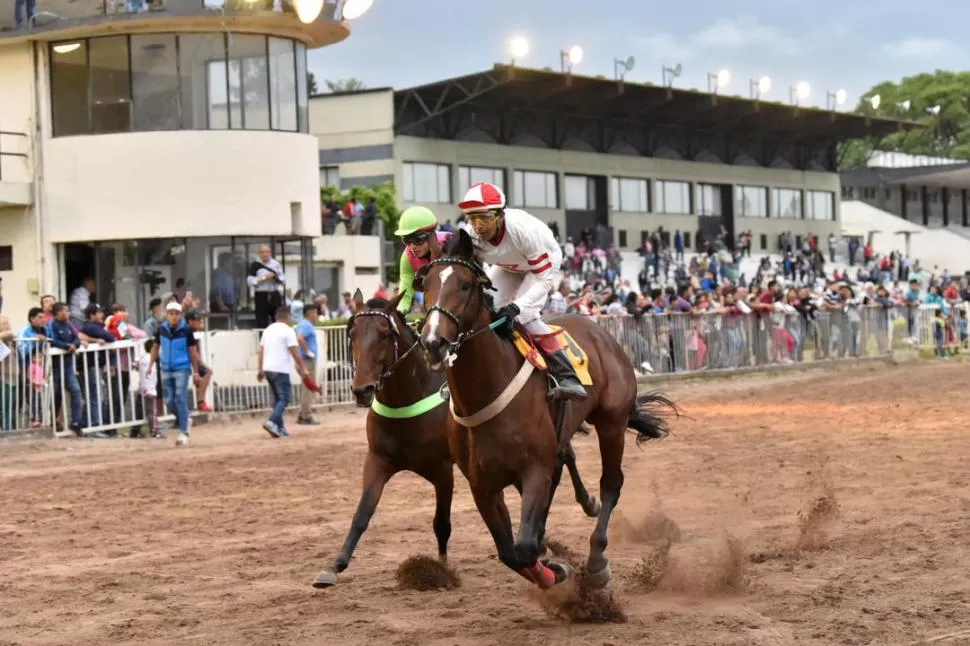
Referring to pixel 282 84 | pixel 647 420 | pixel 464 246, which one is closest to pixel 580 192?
pixel 282 84

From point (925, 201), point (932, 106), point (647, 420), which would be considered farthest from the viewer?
point (932, 106)

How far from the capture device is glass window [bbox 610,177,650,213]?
53.7m

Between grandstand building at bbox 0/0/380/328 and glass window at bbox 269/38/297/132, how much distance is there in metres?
0.05

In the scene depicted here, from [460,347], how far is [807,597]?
240 centimetres

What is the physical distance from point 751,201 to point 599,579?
54545 mm

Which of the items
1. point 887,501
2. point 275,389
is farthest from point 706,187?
point 887,501

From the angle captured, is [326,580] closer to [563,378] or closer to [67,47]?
[563,378]

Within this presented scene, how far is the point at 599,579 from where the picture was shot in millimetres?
7684

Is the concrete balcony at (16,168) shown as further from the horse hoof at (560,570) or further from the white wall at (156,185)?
the horse hoof at (560,570)

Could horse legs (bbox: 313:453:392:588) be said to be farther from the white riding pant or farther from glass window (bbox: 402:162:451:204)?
glass window (bbox: 402:162:451:204)

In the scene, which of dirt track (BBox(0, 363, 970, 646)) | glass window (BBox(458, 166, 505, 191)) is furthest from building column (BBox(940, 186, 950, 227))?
dirt track (BBox(0, 363, 970, 646))

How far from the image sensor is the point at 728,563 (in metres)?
8.19

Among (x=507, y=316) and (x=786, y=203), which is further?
(x=786, y=203)

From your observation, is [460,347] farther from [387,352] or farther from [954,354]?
[954,354]
